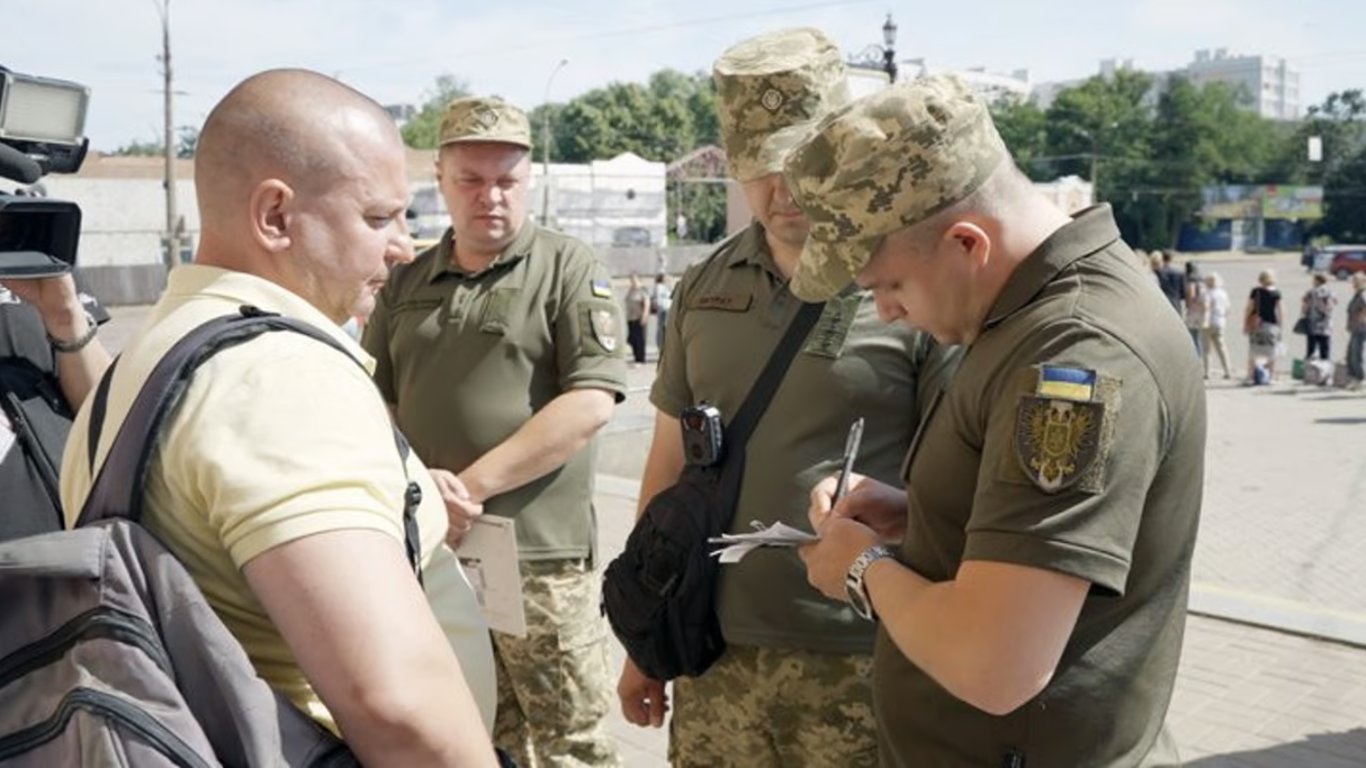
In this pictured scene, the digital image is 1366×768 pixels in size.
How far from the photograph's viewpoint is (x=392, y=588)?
1.37 metres

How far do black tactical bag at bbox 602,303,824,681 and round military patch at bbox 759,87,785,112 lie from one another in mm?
448

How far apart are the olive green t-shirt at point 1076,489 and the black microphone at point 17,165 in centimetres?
177

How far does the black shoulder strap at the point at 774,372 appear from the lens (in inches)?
101

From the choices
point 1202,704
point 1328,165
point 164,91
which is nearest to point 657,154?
point 1328,165

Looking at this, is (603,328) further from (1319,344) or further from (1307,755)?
(1319,344)

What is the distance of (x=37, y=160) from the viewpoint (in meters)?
2.43

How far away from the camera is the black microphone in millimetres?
2350

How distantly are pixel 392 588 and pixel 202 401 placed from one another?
0.31 m

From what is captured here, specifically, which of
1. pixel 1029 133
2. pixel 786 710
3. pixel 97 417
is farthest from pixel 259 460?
pixel 1029 133

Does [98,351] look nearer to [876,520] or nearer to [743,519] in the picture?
[743,519]

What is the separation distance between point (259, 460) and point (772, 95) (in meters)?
1.63

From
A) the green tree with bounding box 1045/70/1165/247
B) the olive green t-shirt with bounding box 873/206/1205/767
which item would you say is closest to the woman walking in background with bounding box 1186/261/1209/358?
the olive green t-shirt with bounding box 873/206/1205/767

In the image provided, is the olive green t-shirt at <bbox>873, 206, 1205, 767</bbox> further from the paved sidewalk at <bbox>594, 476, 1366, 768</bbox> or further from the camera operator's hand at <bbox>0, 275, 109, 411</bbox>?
the paved sidewalk at <bbox>594, 476, 1366, 768</bbox>

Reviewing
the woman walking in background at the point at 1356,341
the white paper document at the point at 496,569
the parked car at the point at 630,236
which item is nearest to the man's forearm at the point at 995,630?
the white paper document at the point at 496,569
